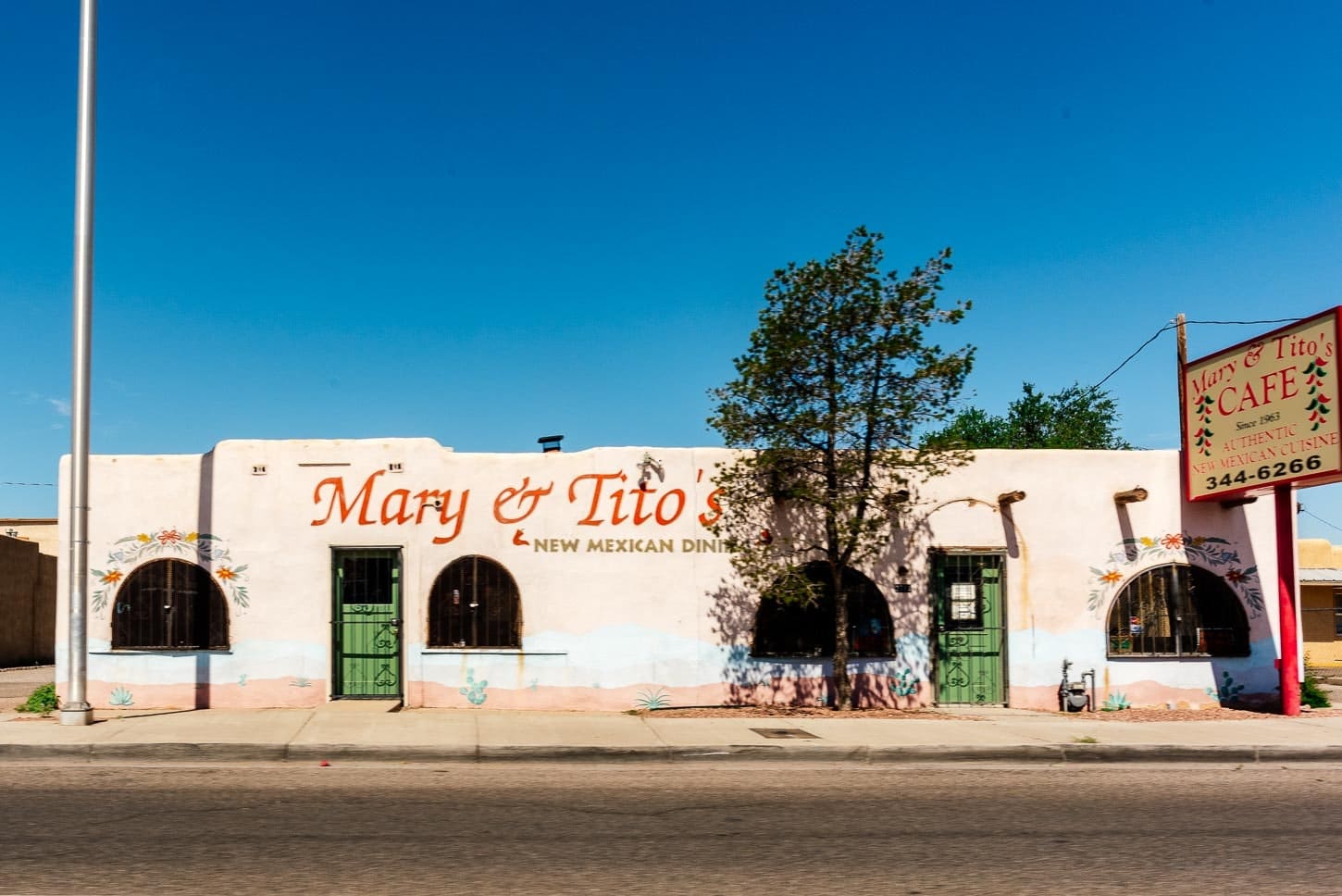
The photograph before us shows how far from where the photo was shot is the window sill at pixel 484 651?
14859mm

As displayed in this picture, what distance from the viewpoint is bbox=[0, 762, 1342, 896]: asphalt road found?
6.48m

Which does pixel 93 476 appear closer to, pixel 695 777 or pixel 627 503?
pixel 627 503

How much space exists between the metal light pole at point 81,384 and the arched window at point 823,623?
821 centimetres

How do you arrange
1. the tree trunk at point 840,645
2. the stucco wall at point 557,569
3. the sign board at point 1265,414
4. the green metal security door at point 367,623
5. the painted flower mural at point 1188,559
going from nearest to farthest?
the sign board at point 1265,414
the tree trunk at point 840,645
the stucco wall at point 557,569
the green metal security door at point 367,623
the painted flower mural at point 1188,559

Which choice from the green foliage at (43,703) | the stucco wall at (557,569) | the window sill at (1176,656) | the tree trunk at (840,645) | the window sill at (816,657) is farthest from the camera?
the window sill at (1176,656)

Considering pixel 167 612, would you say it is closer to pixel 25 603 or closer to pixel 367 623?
pixel 367 623

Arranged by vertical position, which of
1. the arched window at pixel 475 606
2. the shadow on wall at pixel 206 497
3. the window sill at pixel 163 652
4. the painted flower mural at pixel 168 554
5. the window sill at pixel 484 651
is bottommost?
the window sill at pixel 484 651

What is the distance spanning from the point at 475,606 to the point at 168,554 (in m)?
4.12

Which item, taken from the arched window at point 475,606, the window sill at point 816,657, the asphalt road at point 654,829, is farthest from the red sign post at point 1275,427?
the arched window at point 475,606

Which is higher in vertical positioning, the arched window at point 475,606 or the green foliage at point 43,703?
the arched window at point 475,606

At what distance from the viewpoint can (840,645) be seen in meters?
14.8

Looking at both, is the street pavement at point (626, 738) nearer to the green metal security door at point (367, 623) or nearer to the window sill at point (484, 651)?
the green metal security door at point (367, 623)

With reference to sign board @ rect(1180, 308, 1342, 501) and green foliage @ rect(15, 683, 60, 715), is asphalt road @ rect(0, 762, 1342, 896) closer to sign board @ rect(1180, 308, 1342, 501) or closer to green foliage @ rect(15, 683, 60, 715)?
green foliage @ rect(15, 683, 60, 715)

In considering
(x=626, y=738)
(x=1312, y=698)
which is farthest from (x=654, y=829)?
(x=1312, y=698)
